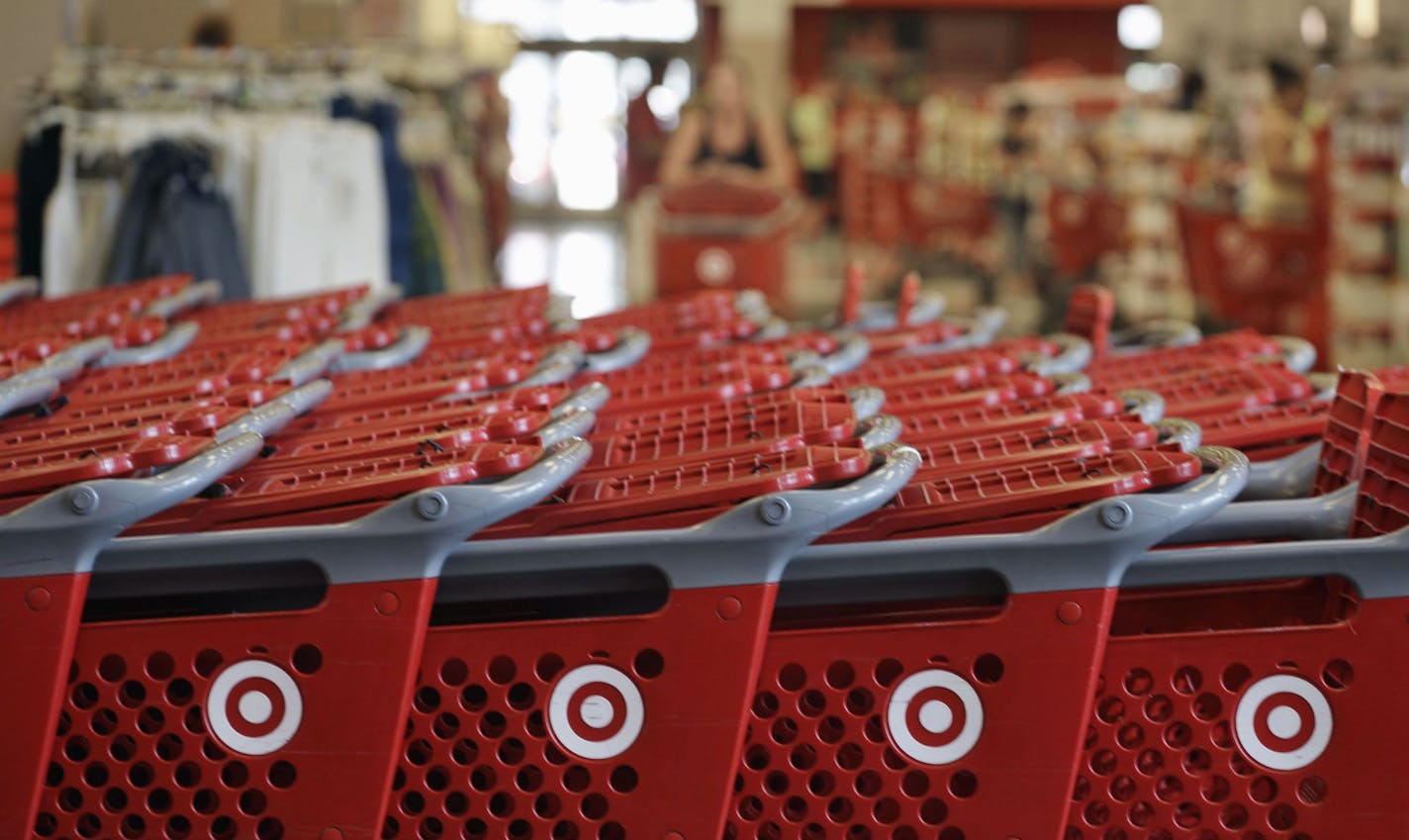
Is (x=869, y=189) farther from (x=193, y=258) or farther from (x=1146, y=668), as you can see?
(x=1146, y=668)

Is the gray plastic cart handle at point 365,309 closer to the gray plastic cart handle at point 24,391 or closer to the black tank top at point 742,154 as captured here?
the gray plastic cart handle at point 24,391

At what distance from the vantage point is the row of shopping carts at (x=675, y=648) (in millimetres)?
1954

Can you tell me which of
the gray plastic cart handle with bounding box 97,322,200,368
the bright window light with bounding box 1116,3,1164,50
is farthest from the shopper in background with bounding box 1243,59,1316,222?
the bright window light with bounding box 1116,3,1164,50

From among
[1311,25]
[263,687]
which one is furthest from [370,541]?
[1311,25]

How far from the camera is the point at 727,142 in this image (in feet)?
37.8

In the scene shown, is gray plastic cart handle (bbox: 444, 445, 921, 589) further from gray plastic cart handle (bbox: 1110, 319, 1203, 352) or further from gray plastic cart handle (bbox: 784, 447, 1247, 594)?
gray plastic cart handle (bbox: 1110, 319, 1203, 352)

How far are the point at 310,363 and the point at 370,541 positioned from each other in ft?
3.57

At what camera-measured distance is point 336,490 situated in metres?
2.00

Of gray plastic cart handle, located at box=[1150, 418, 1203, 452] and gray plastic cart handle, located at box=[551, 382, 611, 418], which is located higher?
gray plastic cart handle, located at box=[551, 382, 611, 418]

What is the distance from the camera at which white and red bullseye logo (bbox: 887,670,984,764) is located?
200 centimetres

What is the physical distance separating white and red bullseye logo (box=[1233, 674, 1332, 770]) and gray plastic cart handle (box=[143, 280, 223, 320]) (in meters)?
2.29

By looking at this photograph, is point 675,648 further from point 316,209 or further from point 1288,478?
point 316,209

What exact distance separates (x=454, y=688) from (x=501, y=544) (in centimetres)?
17

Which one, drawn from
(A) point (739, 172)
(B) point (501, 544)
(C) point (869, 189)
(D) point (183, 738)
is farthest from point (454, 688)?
(C) point (869, 189)
